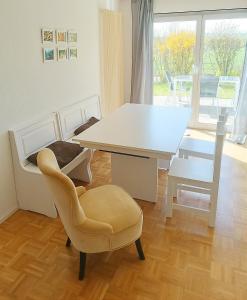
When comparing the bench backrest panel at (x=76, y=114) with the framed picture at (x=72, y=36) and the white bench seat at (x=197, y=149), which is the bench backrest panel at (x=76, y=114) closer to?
the framed picture at (x=72, y=36)

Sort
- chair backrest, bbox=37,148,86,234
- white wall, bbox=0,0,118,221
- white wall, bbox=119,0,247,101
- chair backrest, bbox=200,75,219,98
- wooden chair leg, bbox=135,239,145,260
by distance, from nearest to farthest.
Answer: chair backrest, bbox=37,148,86,234, wooden chair leg, bbox=135,239,145,260, white wall, bbox=0,0,118,221, white wall, bbox=119,0,247,101, chair backrest, bbox=200,75,219,98

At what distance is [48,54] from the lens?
290 cm

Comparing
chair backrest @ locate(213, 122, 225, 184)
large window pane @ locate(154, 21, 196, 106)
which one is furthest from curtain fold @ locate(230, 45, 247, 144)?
chair backrest @ locate(213, 122, 225, 184)

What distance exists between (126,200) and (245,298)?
960 millimetres

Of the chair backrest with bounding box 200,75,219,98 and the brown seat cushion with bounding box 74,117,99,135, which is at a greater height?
the chair backrest with bounding box 200,75,219,98

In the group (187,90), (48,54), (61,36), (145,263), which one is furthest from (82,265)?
(187,90)

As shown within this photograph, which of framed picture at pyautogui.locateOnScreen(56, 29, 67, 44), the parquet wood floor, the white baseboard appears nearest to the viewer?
the parquet wood floor

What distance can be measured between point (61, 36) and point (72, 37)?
241 millimetres

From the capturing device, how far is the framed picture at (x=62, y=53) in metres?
3.10

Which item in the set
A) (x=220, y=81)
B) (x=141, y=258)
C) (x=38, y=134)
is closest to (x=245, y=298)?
(x=141, y=258)

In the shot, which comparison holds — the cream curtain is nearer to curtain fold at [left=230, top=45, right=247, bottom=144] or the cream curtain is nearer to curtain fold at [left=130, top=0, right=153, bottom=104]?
curtain fold at [left=130, top=0, right=153, bottom=104]

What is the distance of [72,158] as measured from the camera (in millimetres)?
2707

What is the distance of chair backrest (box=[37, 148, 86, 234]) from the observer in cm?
152

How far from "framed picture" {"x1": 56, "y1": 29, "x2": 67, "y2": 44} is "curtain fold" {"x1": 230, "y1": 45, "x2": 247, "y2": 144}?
2695mm
